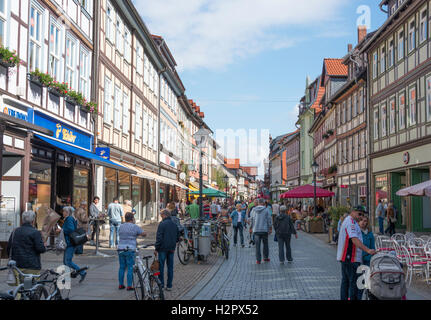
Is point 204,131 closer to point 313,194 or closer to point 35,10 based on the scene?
point 35,10

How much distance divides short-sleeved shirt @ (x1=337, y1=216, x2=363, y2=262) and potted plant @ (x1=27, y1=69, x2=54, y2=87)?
35.7 feet

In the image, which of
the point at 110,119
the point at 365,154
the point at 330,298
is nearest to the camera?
the point at 330,298

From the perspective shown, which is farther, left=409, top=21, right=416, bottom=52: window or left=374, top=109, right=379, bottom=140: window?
left=374, top=109, right=379, bottom=140: window

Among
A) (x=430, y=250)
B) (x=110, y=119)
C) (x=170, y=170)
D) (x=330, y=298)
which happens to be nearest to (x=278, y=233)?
(x=430, y=250)

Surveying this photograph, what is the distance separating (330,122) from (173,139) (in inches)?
553

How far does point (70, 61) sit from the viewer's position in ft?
65.2

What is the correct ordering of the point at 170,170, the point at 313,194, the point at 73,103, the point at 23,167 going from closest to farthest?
the point at 23,167 < the point at 73,103 < the point at 313,194 < the point at 170,170

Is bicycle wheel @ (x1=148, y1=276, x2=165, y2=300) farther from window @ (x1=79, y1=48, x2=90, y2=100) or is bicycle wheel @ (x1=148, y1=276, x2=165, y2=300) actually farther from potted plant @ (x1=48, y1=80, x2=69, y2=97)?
window @ (x1=79, y1=48, x2=90, y2=100)

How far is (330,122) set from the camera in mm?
48469

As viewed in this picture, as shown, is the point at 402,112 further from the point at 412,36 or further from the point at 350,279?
the point at 350,279

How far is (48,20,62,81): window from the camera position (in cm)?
1780

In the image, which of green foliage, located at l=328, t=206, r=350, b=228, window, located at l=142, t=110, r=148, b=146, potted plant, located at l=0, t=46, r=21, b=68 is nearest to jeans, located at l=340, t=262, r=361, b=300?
potted plant, located at l=0, t=46, r=21, b=68

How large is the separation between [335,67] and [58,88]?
3441 centimetres

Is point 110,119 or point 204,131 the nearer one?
A: point 204,131
